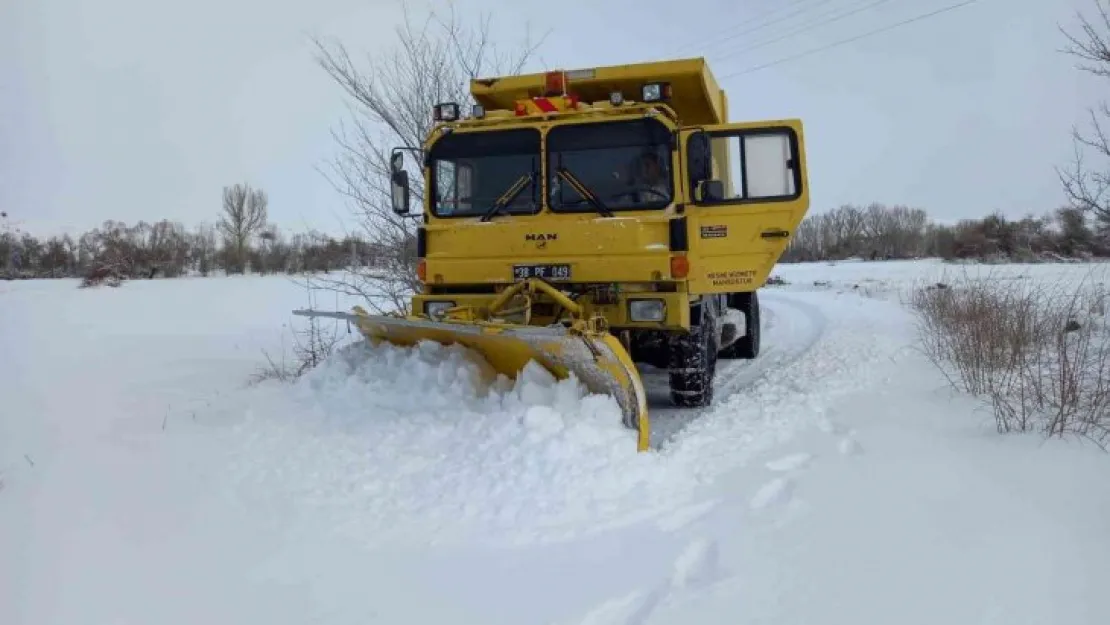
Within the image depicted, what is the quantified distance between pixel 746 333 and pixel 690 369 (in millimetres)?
3452

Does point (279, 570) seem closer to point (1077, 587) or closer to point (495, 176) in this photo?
point (1077, 587)

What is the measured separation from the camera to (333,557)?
10.00ft

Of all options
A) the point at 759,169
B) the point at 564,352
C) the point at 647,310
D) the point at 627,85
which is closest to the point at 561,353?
the point at 564,352

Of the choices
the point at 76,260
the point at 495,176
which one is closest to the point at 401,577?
the point at 495,176

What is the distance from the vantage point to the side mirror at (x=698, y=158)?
5.59 metres

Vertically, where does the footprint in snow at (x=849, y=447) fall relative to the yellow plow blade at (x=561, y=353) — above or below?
below

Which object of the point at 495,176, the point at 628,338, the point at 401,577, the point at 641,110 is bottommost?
the point at 401,577

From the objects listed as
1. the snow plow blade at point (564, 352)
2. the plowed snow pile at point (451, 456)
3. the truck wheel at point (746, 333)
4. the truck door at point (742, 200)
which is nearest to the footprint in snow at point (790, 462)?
the plowed snow pile at point (451, 456)

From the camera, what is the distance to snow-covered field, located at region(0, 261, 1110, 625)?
2602 millimetres

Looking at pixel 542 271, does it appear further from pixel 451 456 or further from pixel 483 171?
pixel 451 456

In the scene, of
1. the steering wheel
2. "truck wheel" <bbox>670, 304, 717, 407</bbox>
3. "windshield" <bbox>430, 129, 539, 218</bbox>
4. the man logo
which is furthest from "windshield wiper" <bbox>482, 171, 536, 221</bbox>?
"truck wheel" <bbox>670, 304, 717, 407</bbox>

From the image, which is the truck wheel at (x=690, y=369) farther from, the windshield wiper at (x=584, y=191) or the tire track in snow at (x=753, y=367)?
the windshield wiper at (x=584, y=191)

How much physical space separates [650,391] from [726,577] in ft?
14.0

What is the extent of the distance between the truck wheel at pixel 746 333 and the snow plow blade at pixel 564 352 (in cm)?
469
